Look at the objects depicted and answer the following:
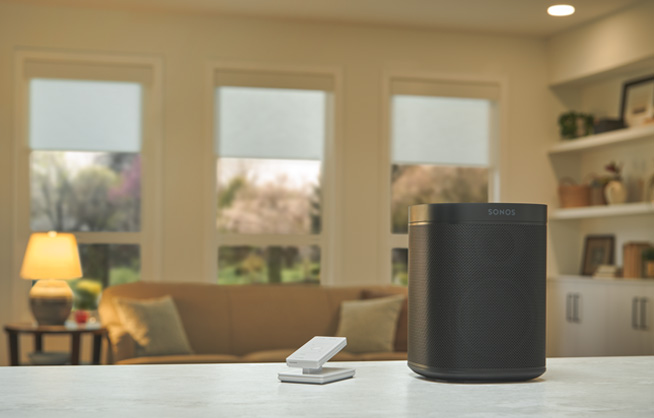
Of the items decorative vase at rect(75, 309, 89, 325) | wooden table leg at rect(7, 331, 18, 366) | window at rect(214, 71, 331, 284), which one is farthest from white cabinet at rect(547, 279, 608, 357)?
wooden table leg at rect(7, 331, 18, 366)

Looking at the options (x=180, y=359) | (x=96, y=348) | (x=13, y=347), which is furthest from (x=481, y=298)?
(x=13, y=347)

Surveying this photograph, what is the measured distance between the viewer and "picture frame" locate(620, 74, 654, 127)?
5777mm

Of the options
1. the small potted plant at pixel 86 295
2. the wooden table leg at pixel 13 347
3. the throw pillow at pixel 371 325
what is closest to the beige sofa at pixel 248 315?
the throw pillow at pixel 371 325

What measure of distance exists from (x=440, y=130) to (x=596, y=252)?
1.57m

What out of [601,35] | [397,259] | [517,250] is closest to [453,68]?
[601,35]

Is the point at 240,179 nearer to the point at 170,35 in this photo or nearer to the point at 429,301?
the point at 170,35

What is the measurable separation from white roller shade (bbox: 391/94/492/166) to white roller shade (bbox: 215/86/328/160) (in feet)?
2.10

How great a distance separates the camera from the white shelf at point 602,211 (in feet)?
18.2

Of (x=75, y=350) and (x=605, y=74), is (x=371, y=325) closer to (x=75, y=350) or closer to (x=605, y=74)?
(x=75, y=350)

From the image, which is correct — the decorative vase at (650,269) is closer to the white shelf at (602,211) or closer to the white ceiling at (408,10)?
the white shelf at (602,211)

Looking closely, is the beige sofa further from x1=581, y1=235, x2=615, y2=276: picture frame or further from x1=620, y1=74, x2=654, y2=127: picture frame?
x1=620, y1=74, x2=654, y2=127: picture frame

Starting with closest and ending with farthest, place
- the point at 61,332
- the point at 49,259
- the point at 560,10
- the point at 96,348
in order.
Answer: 1. the point at 61,332
2. the point at 49,259
3. the point at 96,348
4. the point at 560,10

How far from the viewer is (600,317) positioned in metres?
5.71

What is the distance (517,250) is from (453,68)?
5.41 meters
